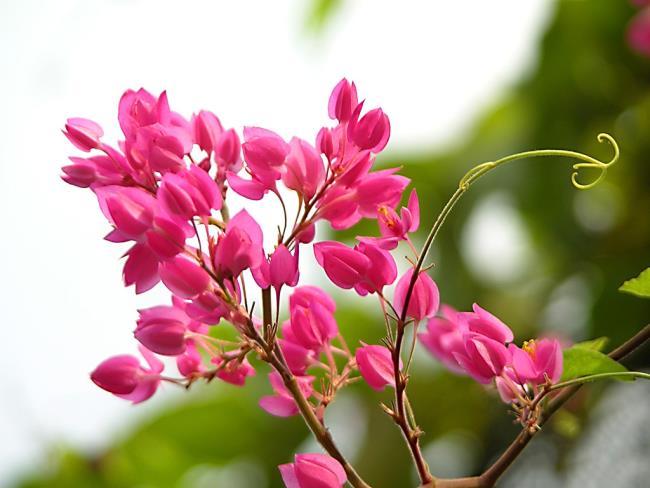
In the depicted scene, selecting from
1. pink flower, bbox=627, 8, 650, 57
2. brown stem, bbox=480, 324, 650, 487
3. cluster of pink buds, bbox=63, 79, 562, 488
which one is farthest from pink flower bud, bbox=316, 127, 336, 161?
pink flower, bbox=627, 8, 650, 57

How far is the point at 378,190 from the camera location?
0.27 metres

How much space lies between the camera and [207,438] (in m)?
1.05

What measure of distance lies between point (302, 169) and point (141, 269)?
0.19 feet

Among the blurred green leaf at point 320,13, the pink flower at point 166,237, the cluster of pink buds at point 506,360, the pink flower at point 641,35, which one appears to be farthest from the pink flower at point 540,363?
the blurred green leaf at point 320,13

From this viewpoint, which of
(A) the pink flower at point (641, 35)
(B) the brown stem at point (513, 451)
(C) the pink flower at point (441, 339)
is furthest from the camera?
(A) the pink flower at point (641, 35)

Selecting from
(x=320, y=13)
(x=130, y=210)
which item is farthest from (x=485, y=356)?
(x=320, y=13)

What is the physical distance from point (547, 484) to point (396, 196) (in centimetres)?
50

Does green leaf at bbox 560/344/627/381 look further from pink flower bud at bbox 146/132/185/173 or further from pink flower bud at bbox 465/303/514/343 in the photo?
pink flower bud at bbox 146/132/185/173

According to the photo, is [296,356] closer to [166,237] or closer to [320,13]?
[166,237]

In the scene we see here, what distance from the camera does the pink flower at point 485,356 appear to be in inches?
10.2

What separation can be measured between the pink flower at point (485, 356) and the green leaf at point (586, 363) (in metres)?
0.02

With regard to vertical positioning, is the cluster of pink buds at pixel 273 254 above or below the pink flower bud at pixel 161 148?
below

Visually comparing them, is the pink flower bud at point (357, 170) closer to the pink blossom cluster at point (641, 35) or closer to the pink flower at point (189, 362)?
the pink flower at point (189, 362)

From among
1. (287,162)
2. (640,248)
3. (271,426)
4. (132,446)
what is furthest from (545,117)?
(287,162)
